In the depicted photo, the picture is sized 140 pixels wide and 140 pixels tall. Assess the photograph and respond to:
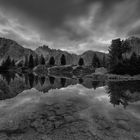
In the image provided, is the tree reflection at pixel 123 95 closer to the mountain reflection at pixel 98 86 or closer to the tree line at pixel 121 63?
the mountain reflection at pixel 98 86

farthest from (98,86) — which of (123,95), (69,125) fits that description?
(69,125)

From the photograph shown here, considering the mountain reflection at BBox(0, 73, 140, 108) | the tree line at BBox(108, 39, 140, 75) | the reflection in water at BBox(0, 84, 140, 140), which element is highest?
the tree line at BBox(108, 39, 140, 75)

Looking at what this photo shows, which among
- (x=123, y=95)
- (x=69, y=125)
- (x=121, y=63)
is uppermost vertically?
(x=121, y=63)

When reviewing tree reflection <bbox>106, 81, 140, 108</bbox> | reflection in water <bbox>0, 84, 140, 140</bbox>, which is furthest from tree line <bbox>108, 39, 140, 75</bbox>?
reflection in water <bbox>0, 84, 140, 140</bbox>

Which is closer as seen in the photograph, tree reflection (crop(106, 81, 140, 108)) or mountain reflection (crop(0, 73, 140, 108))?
tree reflection (crop(106, 81, 140, 108))

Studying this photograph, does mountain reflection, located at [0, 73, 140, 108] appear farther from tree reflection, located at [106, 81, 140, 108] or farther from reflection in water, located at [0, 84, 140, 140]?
reflection in water, located at [0, 84, 140, 140]

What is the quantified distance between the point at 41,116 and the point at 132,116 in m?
6.36

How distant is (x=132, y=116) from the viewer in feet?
28.6

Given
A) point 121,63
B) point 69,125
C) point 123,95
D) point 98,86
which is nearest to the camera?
point 69,125

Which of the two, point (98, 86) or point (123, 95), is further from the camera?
point (98, 86)

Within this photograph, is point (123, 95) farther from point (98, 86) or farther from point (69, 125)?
point (69, 125)

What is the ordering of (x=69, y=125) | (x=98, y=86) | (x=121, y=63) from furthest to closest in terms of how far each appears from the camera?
(x=121, y=63) → (x=98, y=86) → (x=69, y=125)

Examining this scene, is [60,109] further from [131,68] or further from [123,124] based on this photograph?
[131,68]

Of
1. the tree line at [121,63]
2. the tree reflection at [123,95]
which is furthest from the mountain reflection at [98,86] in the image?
the tree line at [121,63]
